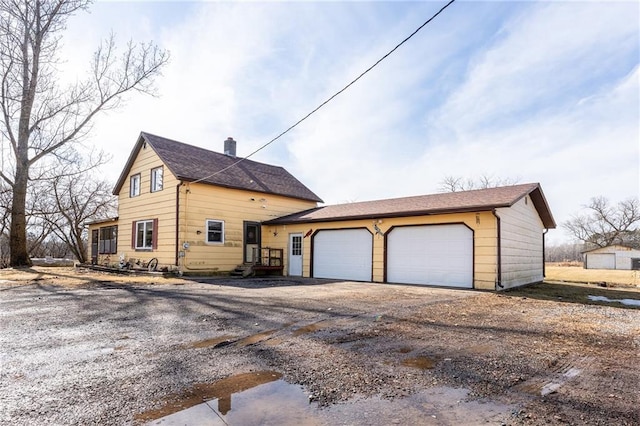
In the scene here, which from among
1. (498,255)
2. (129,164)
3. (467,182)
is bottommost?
(498,255)

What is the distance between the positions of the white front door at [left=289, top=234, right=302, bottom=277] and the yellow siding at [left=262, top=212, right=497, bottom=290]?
0.22 m

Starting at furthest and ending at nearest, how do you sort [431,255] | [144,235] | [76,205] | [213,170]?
[76,205], [213,170], [144,235], [431,255]

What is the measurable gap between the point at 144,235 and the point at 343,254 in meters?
8.98

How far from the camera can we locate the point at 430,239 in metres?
12.3

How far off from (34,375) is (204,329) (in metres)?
2.11

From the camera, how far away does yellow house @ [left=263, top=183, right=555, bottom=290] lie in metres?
11.1

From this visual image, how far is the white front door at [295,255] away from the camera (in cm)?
1584

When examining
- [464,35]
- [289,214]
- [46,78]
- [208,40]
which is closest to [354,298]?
[464,35]

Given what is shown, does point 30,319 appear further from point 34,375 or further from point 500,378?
point 500,378

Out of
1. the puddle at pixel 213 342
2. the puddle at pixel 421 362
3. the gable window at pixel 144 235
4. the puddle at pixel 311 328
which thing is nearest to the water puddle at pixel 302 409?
the puddle at pixel 421 362

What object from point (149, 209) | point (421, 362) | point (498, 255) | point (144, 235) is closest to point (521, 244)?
point (498, 255)

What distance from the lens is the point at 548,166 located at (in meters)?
24.5

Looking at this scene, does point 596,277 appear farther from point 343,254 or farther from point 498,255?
point 343,254

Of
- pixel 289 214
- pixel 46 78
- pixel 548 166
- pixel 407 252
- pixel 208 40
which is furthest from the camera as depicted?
A: pixel 548 166
